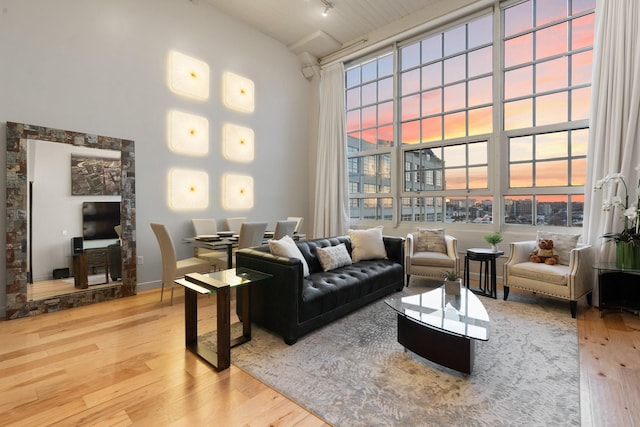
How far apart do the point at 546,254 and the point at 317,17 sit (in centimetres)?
504

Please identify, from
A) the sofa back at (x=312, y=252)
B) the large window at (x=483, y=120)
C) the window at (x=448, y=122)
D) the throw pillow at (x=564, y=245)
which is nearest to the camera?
the sofa back at (x=312, y=252)

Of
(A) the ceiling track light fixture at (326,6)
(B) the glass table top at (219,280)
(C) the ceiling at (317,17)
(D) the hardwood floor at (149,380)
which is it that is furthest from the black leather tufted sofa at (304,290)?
(C) the ceiling at (317,17)

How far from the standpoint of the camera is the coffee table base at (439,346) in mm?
2035

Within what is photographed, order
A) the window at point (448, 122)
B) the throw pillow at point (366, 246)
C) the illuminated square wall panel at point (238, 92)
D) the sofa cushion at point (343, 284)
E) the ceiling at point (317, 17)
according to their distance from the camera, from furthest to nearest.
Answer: the illuminated square wall panel at point (238, 92)
the ceiling at point (317, 17)
the window at point (448, 122)
the throw pillow at point (366, 246)
the sofa cushion at point (343, 284)

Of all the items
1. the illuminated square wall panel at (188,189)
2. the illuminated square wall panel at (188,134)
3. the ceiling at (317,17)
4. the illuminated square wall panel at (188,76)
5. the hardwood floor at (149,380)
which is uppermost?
the ceiling at (317,17)

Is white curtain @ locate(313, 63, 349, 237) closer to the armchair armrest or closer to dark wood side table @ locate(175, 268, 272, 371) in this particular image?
the armchair armrest

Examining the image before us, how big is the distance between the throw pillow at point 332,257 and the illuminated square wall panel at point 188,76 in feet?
10.6

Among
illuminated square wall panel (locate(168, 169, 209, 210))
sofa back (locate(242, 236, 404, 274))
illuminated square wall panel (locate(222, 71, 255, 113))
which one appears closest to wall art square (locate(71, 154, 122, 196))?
illuminated square wall panel (locate(168, 169, 209, 210))

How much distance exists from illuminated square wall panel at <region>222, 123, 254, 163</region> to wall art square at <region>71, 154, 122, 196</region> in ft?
5.51

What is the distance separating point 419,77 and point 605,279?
159 inches

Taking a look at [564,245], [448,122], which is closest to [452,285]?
[564,245]

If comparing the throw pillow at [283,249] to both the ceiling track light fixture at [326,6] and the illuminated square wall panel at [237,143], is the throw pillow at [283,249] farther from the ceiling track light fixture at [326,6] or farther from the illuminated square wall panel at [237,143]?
the ceiling track light fixture at [326,6]

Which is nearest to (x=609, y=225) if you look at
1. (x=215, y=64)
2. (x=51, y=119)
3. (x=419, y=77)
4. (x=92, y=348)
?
(x=419, y=77)

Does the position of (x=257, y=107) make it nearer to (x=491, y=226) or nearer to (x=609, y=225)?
(x=491, y=226)
